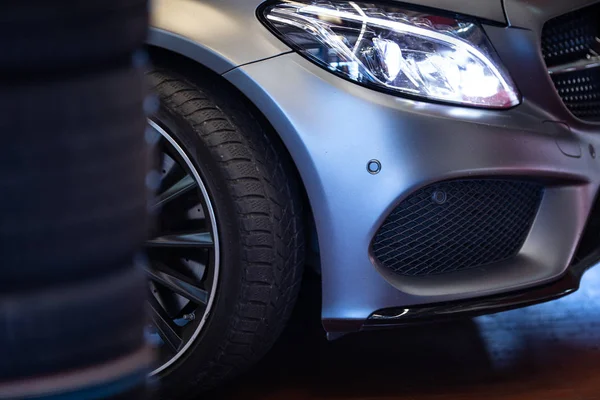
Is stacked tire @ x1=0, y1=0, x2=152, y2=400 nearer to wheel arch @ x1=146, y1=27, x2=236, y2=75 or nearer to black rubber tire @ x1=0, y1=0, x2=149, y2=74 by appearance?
black rubber tire @ x1=0, y1=0, x2=149, y2=74

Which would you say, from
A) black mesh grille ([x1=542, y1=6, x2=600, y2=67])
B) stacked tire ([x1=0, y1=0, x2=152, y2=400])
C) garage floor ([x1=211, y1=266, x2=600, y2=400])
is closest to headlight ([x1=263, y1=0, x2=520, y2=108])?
black mesh grille ([x1=542, y1=6, x2=600, y2=67])

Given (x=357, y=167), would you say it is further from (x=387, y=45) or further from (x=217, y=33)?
(x=217, y=33)

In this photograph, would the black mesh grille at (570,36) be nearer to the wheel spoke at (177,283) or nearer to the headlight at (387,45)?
the headlight at (387,45)

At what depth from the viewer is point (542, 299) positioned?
78.6 inches

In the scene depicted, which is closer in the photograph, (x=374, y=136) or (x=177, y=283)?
(x=374, y=136)

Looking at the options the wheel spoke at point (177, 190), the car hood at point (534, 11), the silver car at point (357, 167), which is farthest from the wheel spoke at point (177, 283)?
the car hood at point (534, 11)

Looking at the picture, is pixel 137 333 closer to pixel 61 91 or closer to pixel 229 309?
pixel 61 91

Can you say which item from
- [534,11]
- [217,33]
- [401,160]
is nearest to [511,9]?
[534,11]

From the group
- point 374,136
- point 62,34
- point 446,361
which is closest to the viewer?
point 62,34

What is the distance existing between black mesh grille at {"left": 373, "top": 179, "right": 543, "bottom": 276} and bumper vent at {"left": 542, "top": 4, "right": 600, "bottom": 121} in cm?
24

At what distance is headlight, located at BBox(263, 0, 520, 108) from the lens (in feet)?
5.97

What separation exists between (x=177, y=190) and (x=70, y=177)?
1.20 metres

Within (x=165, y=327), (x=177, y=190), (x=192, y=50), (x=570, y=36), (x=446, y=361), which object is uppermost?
(x=192, y=50)

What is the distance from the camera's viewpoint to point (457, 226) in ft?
6.26
